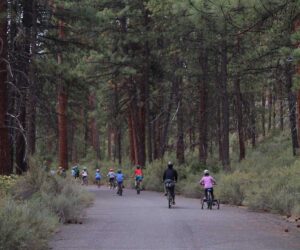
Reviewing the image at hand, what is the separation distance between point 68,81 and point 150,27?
17.3 meters

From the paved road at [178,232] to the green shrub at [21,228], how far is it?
1.78 ft

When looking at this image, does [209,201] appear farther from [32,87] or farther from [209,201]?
[32,87]

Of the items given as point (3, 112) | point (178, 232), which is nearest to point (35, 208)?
point (178, 232)

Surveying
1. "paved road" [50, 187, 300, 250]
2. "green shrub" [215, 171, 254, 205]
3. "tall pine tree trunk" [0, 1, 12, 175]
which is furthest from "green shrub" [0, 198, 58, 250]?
"green shrub" [215, 171, 254, 205]

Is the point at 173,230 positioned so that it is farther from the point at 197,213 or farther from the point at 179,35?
the point at 179,35

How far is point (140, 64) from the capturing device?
40.4 metres

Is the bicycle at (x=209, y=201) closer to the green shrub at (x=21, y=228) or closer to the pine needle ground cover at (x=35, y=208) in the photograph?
the pine needle ground cover at (x=35, y=208)

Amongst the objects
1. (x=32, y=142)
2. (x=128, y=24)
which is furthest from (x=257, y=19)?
(x=128, y=24)

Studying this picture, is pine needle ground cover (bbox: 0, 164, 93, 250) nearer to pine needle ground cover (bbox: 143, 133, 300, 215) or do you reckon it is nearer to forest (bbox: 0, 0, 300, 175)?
forest (bbox: 0, 0, 300, 175)

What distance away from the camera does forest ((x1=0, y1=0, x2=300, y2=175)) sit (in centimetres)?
1780

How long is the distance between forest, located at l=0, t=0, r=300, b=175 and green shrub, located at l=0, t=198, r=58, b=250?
6.56 metres

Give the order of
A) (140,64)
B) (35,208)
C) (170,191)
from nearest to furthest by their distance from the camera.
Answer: (35,208) < (170,191) < (140,64)

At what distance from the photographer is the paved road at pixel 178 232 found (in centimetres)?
1164

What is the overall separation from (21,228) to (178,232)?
496 cm
